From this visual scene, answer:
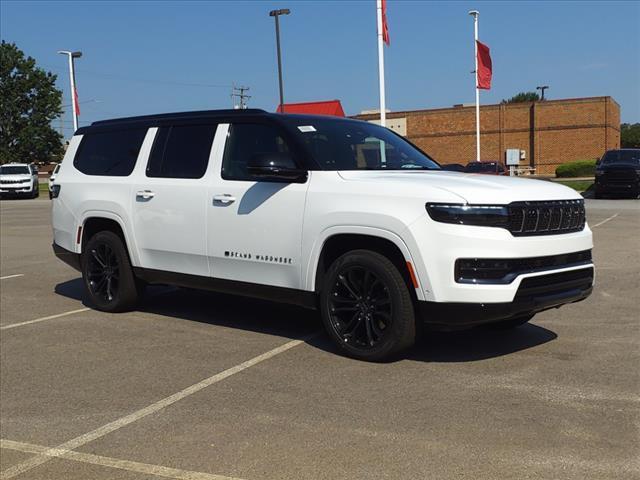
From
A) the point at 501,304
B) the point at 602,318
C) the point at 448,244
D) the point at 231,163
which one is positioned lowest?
the point at 602,318

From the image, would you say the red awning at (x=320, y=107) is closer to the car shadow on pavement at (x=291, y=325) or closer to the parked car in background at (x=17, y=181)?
the parked car in background at (x=17, y=181)

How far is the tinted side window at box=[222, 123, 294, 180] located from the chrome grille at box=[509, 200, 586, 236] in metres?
1.99

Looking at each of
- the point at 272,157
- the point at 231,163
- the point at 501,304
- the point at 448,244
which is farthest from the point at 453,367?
the point at 231,163

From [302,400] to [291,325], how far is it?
81.7 inches

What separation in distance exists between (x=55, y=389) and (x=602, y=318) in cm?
478

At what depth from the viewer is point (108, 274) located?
7.01 m

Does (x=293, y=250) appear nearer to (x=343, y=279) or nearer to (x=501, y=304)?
(x=343, y=279)

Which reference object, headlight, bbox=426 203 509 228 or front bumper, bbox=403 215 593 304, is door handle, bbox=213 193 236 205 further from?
headlight, bbox=426 203 509 228

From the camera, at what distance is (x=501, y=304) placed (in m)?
4.49

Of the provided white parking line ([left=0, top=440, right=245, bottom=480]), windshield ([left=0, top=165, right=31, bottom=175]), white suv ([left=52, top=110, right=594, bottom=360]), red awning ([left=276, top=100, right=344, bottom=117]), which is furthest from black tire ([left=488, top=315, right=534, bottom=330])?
windshield ([left=0, top=165, right=31, bottom=175])

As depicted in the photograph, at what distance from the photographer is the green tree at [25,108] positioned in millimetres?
58375

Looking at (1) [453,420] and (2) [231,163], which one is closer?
(1) [453,420]

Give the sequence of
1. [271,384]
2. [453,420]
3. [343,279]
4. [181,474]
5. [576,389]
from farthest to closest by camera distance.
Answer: [343,279]
[271,384]
[576,389]
[453,420]
[181,474]

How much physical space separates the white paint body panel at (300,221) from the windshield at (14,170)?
1360 inches
